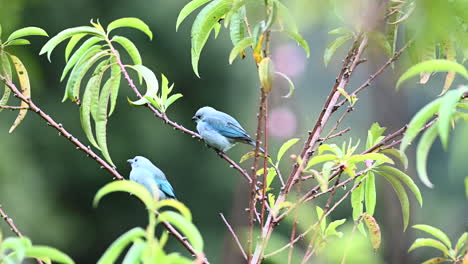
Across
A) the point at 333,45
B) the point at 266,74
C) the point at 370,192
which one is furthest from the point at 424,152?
the point at 333,45

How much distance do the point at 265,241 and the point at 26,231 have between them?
10.4m

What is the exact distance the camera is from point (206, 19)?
172cm

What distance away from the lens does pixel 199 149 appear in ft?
44.8

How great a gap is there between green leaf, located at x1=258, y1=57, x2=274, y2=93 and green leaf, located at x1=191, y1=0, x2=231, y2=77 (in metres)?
0.34

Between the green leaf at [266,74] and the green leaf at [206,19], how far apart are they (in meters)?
0.34

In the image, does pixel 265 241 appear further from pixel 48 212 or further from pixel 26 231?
pixel 48 212

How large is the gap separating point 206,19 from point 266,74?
0.43 m

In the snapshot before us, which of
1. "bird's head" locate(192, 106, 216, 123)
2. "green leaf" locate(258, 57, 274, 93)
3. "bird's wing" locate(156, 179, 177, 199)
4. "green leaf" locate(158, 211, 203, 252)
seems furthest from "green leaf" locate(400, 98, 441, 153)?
"bird's head" locate(192, 106, 216, 123)

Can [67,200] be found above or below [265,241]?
below

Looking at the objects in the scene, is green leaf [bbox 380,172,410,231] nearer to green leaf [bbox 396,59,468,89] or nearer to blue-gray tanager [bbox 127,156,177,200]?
green leaf [bbox 396,59,468,89]

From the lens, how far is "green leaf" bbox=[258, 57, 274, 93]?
1333 mm

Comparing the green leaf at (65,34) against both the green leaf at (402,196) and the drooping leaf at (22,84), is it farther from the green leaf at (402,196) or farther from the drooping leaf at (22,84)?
the green leaf at (402,196)

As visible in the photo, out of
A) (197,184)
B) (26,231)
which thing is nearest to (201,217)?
(197,184)

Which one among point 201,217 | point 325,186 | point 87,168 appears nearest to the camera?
point 325,186
